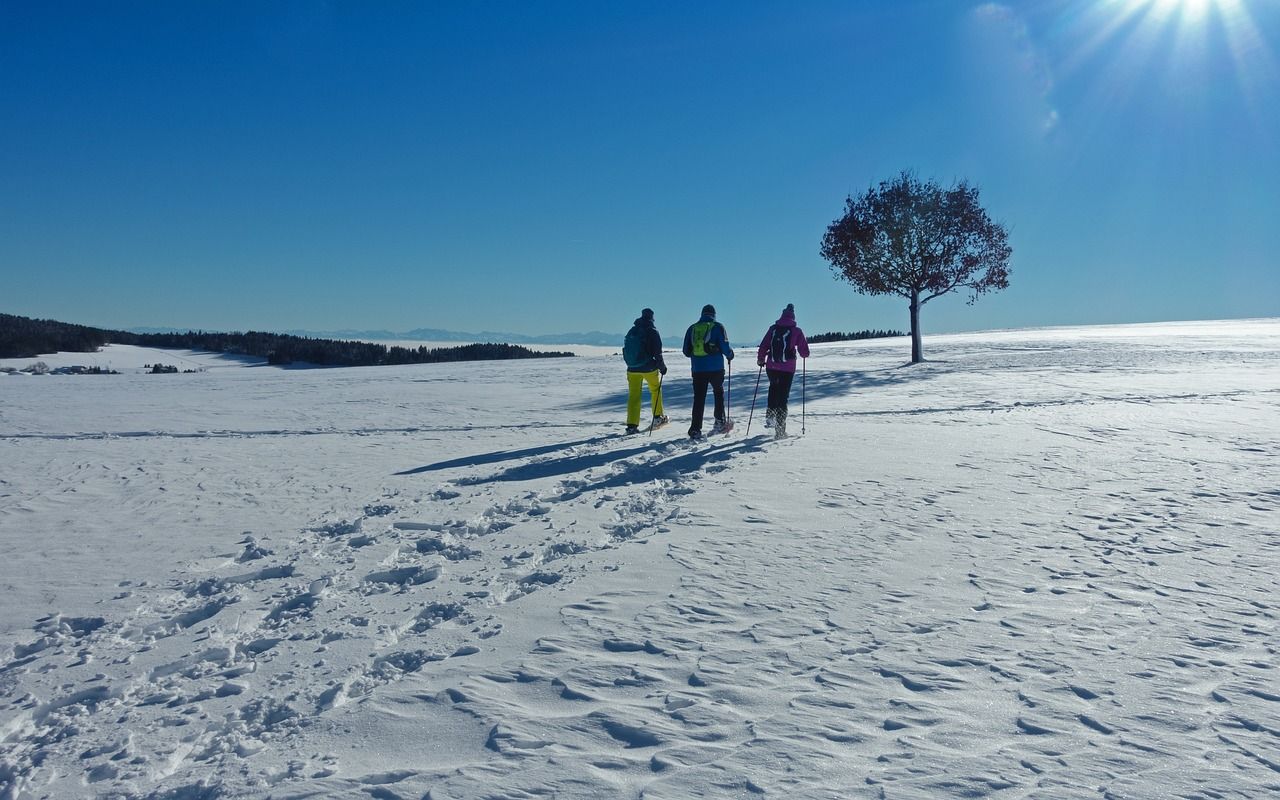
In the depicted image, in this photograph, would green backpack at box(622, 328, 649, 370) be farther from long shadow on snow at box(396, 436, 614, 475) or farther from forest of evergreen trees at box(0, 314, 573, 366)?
forest of evergreen trees at box(0, 314, 573, 366)

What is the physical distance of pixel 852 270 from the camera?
28891 mm

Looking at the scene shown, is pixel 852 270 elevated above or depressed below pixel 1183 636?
above

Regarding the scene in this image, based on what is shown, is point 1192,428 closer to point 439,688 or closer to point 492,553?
point 492,553

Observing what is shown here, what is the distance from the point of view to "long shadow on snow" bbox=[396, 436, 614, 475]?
9.43 metres

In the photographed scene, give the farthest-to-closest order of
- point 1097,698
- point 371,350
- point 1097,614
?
point 371,350 < point 1097,614 < point 1097,698

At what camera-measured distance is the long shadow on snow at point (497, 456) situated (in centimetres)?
943

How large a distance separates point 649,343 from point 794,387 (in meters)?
8.31

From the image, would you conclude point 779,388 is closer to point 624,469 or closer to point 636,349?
point 636,349

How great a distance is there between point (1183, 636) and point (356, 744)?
4244 mm

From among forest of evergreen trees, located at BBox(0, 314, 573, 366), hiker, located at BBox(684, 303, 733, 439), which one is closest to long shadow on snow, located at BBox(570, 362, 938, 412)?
hiker, located at BBox(684, 303, 733, 439)

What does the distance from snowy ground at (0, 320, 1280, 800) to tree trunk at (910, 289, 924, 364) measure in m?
15.7

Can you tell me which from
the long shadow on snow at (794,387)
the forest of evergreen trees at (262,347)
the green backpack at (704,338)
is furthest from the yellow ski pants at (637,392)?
the forest of evergreen trees at (262,347)

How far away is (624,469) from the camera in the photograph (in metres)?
9.08

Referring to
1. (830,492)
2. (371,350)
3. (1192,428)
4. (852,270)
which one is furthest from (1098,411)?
(371,350)
